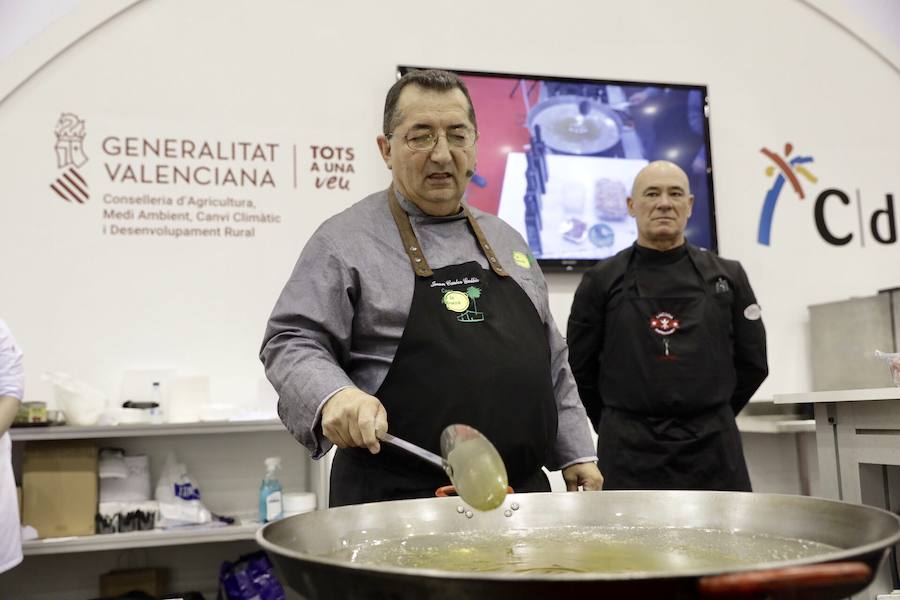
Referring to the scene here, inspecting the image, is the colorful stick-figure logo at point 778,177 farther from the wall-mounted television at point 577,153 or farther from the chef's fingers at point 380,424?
the chef's fingers at point 380,424

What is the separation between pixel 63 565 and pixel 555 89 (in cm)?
291

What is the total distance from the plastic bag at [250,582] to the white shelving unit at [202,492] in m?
0.12

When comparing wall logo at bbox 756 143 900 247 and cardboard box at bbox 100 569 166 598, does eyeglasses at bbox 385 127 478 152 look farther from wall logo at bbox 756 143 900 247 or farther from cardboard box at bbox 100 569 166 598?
wall logo at bbox 756 143 900 247

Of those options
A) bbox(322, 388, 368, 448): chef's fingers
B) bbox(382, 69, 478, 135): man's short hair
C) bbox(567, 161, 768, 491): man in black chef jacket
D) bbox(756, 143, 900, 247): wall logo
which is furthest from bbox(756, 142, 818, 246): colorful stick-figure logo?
bbox(322, 388, 368, 448): chef's fingers

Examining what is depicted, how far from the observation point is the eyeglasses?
1.57 m

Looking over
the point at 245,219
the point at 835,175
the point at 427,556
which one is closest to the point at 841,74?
the point at 835,175

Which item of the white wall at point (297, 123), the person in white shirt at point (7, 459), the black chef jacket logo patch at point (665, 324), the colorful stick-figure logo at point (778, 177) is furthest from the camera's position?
the colorful stick-figure logo at point (778, 177)

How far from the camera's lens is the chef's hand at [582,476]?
1619 mm

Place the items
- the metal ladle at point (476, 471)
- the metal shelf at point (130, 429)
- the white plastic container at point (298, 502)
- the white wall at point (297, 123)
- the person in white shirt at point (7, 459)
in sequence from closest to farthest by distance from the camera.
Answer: the metal ladle at point (476, 471)
the person in white shirt at point (7, 459)
the metal shelf at point (130, 429)
the white plastic container at point (298, 502)
the white wall at point (297, 123)

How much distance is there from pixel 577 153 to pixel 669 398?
5.16 feet

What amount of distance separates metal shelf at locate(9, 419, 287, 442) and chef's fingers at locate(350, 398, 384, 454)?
205 cm

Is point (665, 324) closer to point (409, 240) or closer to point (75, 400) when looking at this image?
point (409, 240)

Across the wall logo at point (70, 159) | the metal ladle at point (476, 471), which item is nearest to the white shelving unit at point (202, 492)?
the wall logo at point (70, 159)

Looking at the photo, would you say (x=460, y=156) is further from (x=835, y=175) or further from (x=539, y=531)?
(x=835, y=175)
